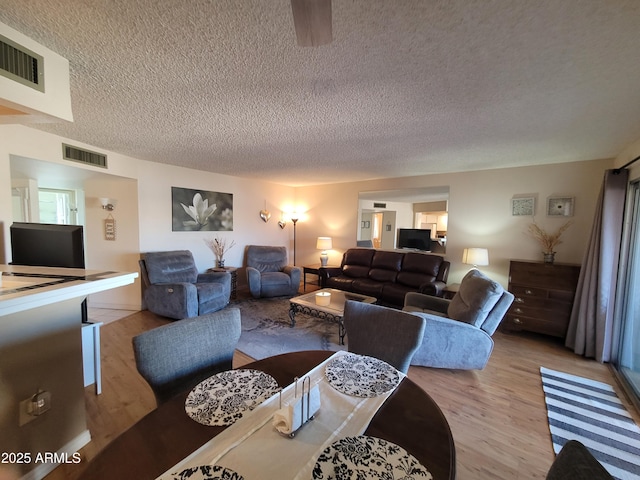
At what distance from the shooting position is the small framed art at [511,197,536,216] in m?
3.63

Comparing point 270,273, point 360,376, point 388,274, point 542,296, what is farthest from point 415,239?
point 360,376

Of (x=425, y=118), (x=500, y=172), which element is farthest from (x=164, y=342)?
(x=500, y=172)

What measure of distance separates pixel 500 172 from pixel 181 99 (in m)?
4.14

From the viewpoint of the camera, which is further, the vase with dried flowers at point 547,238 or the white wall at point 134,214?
the white wall at point 134,214

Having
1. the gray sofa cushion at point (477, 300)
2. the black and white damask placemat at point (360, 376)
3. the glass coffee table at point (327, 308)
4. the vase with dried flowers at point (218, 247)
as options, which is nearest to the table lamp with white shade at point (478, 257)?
the gray sofa cushion at point (477, 300)

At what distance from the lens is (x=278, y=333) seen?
3.28 meters

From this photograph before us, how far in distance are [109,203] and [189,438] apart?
14.3ft

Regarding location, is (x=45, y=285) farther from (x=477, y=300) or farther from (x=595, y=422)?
(x=595, y=422)

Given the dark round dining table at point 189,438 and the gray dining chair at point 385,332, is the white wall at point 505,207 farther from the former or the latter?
the dark round dining table at point 189,438

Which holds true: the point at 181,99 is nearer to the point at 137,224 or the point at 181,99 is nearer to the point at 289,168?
the point at 289,168

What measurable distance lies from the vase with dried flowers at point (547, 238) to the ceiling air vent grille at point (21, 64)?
16.1 feet

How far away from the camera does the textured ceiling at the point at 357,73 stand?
44.8 inches

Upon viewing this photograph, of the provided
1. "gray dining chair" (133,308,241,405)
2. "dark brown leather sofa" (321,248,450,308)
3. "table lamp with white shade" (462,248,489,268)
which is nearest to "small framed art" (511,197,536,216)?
"table lamp with white shade" (462,248,489,268)

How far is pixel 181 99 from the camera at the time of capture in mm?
1949
